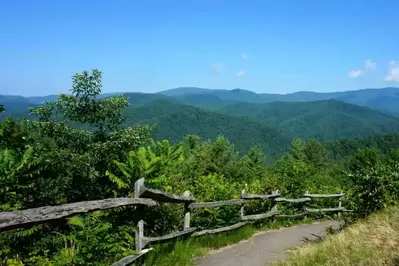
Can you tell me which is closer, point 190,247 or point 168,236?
point 168,236

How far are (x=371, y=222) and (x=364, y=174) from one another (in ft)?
6.75

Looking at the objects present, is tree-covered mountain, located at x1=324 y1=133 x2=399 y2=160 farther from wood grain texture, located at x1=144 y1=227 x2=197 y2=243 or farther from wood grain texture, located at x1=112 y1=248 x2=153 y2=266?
wood grain texture, located at x1=112 y1=248 x2=153 y2=266

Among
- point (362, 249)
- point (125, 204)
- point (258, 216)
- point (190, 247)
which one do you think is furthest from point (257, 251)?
point (125, 204)

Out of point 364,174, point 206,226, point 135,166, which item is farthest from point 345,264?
point 135,166

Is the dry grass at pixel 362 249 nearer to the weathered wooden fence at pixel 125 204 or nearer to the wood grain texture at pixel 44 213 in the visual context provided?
the weathered wooden fence at pixel 125 204

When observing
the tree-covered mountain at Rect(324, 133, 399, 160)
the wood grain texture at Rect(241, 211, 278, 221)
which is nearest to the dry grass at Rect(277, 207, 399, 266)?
the wood grain texture at Rect(241, 211, 278, 221)

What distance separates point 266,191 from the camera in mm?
15312

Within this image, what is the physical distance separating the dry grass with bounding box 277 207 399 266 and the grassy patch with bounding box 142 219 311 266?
1.81 metres

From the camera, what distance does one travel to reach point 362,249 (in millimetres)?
5277

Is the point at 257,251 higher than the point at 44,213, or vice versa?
the point at 44,213

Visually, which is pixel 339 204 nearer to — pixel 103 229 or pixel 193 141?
pixel 103 229

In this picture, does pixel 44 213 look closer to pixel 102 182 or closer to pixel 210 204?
pixel 210 204

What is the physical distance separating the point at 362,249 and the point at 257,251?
12.8 ft

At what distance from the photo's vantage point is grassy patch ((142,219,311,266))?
6.44 meters
